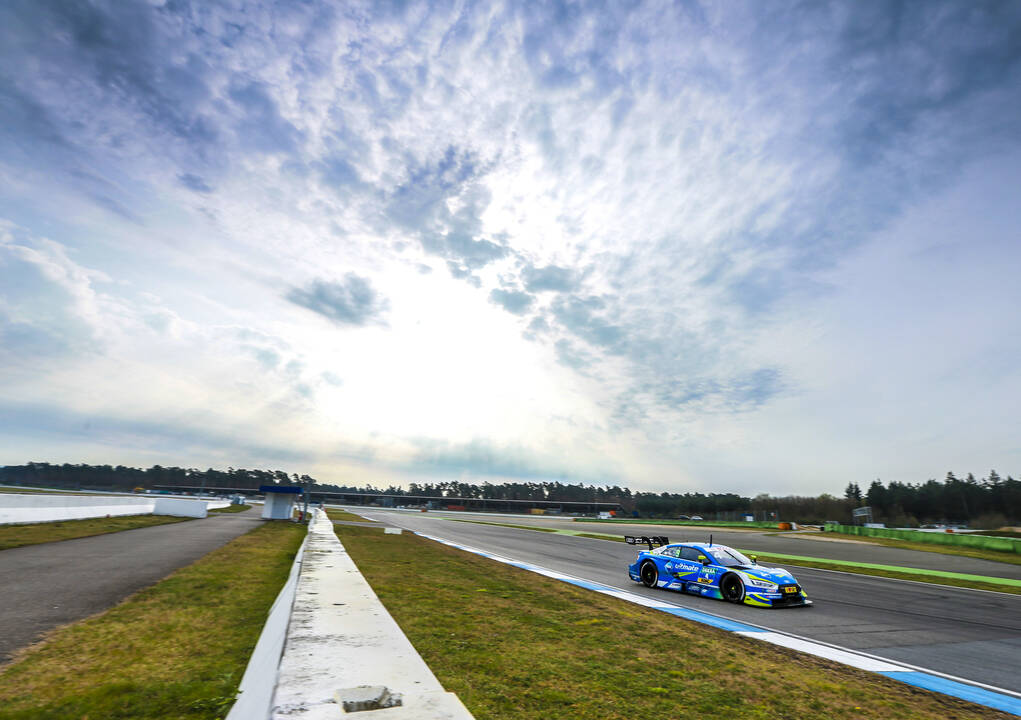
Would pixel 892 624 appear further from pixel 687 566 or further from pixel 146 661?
pixel 146 661

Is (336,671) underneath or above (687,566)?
above

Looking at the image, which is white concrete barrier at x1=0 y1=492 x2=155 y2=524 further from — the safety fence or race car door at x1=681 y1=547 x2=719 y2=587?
the safety fence

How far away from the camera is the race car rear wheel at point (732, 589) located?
1159cm

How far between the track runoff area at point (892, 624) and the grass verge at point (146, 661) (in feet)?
24.8

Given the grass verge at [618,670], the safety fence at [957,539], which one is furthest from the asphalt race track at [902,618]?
the safety fence at [957,539]

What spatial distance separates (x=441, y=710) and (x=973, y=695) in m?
6.20

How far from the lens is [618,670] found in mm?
5555

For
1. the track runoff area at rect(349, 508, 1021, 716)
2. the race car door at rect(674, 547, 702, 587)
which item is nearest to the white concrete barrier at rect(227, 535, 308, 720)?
the track runoff area at rect(349, 508, 1021, 716)

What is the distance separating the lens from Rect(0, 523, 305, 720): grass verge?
4.27m

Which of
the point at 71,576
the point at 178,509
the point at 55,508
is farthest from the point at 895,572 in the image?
the point at 178,509

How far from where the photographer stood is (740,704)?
4773 millimetres

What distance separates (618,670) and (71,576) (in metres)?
12.4

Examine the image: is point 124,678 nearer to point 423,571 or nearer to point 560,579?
point 423,571

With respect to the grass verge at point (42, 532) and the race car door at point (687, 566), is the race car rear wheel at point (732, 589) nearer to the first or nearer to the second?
the race car door at point (687, 566)
